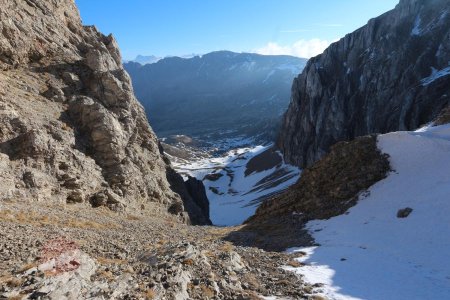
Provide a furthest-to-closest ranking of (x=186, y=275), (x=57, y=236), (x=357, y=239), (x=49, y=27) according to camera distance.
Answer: (x=49, y=27)
(x=357, y=239)
(x=57, y=236)
(x=186, y=275)

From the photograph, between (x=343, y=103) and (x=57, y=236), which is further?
(x=343, y=103)

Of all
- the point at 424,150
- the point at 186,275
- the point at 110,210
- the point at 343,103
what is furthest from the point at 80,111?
the point at 343,103

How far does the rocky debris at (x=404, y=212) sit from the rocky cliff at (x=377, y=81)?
6163 cm

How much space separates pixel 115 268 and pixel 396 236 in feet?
73.6

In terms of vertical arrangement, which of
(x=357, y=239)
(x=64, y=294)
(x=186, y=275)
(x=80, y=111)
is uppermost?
(x=80, y=111)

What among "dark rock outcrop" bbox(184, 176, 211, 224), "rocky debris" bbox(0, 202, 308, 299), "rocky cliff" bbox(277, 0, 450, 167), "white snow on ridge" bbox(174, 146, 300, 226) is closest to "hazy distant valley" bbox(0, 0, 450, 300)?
"rocky debris" bbox(0, 202, 308, 299)

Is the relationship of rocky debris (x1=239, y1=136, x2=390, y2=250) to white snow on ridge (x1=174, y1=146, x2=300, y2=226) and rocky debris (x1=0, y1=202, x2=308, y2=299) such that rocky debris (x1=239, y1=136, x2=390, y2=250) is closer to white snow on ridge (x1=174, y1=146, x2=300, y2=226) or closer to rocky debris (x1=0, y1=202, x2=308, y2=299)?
rocky debris (x1=0, y1=202, x2=308, y2=299)

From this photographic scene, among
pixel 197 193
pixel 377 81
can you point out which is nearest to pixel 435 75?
pixel 377 81

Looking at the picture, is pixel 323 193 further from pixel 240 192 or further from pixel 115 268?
pixel 240 192

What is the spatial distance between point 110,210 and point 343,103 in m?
116

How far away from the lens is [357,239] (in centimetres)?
3173

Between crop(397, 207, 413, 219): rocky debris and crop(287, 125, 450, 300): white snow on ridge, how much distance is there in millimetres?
427

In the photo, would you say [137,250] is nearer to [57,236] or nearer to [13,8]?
[57,236]

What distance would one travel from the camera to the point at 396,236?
1179 inches
